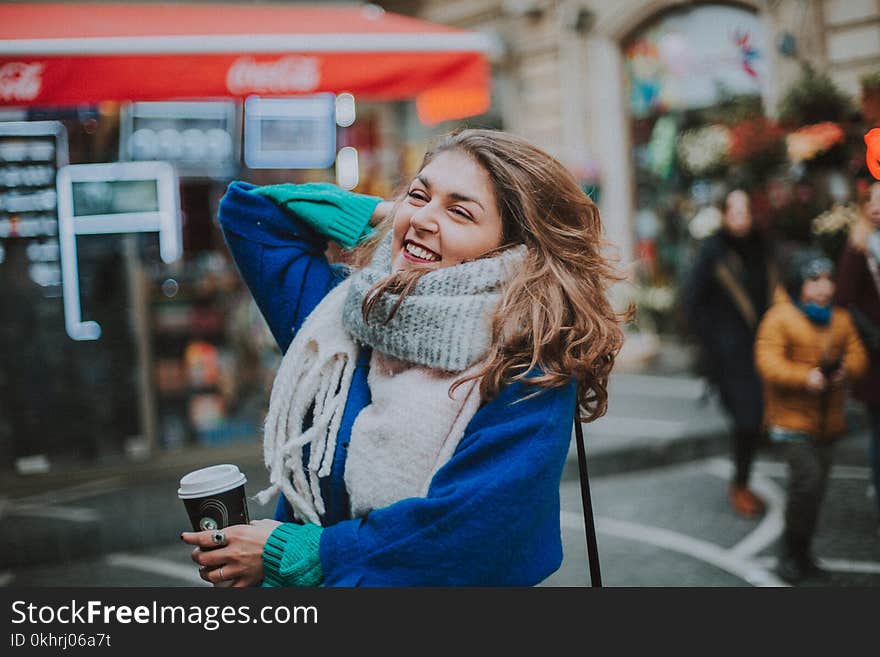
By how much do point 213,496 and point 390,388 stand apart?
378 mm

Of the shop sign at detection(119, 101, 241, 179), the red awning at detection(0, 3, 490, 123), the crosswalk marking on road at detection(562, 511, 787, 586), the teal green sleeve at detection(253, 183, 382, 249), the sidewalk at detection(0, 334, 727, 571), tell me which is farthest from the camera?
the shop sign at detection(119, 101, 241, 179)

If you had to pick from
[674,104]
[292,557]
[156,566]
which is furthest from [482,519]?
[674,104]

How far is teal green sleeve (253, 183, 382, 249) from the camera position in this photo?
199 centimetres

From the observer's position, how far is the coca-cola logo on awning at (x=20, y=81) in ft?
12.4

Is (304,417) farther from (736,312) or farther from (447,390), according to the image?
(736,312)

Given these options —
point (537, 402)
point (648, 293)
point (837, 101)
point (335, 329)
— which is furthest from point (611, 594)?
point (648, 293)

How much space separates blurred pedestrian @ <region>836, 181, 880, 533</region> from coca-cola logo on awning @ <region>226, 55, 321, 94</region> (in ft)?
8.13

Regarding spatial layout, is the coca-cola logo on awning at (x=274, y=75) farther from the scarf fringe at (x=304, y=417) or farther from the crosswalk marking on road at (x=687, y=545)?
the crosswalk marking on road at (x=687, y=545)

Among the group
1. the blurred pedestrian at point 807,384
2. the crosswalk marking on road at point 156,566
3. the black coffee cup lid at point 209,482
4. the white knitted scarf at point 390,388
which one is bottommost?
the crosswalk marking on road at point 156,566

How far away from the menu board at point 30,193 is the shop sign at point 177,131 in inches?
17.5

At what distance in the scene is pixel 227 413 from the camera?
661 centimetres

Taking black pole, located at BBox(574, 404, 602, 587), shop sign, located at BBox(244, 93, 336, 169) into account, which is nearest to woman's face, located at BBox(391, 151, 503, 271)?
black pole, located at BBox(574, 404, 602, 587)

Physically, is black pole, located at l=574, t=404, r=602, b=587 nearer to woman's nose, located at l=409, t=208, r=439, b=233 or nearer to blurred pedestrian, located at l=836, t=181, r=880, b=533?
woman's nose, located at l=409, t=208, r=439, b=233

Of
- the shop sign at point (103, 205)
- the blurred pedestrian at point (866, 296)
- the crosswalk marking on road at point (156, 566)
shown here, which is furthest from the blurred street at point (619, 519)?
the shop sign at point (103, 205)
